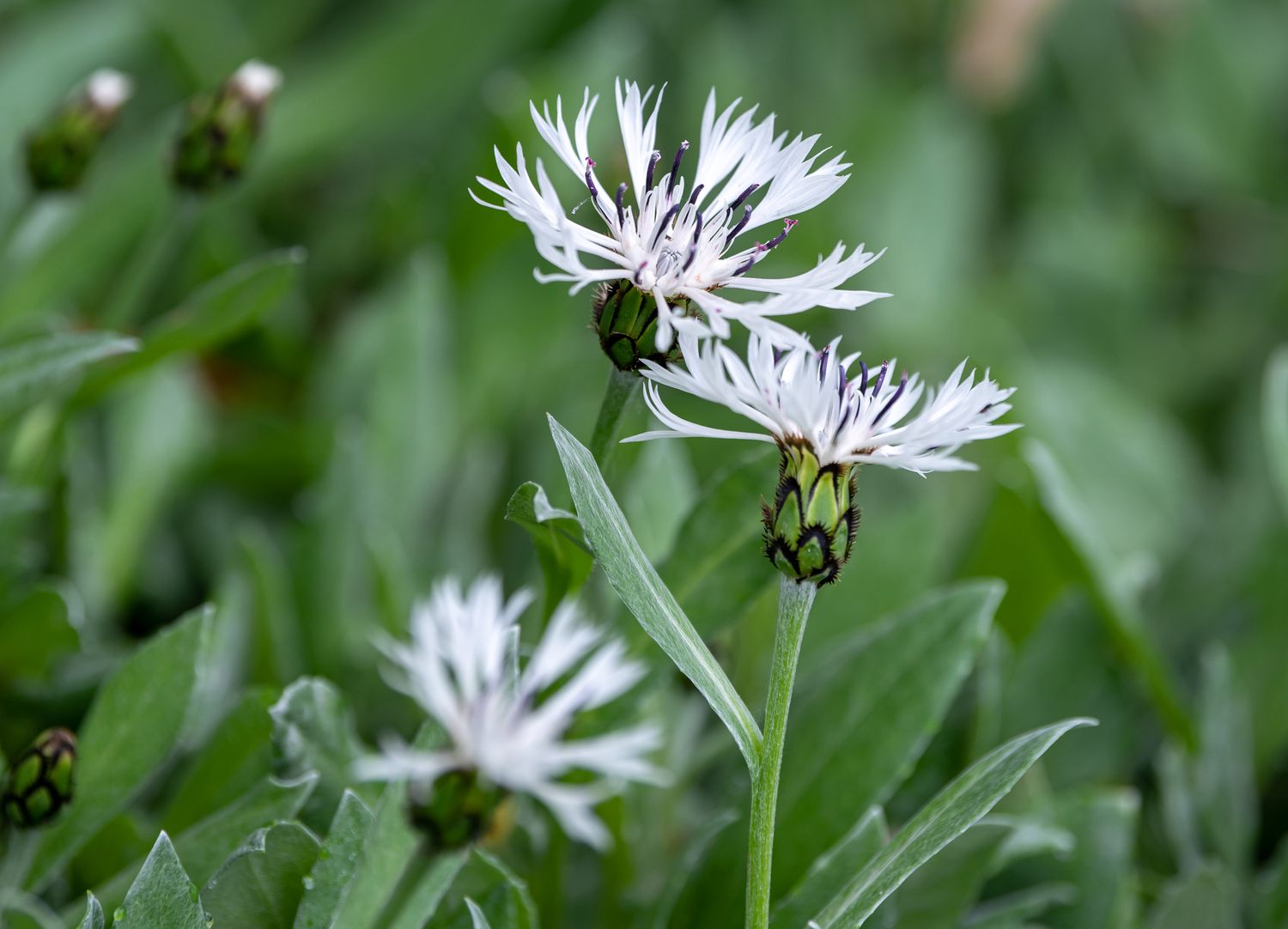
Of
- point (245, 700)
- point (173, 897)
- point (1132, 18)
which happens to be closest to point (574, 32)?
point (1132, 18)

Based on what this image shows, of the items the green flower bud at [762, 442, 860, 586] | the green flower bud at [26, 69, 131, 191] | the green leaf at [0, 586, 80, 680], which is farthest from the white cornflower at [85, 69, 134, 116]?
the green flower bud at [762, 442, 860, 586]

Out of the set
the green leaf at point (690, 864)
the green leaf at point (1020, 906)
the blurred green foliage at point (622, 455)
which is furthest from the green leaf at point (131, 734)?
the green leaf at point (1020, 906)

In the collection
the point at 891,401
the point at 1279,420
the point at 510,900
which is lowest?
the point at 1279,420

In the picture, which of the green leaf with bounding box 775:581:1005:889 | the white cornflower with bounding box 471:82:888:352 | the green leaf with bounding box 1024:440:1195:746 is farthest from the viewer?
the green leaf with bounding box 1024:440:1195:746

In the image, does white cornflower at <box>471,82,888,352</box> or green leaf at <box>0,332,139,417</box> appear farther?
green leaf at <box>0,332,139,417</box>

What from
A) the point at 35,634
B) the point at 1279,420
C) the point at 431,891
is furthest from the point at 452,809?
the point at 1279,420

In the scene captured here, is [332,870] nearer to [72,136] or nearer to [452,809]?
[452,809]

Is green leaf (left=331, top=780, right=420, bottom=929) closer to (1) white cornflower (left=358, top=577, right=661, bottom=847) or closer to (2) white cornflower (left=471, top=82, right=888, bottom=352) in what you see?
(1) white cornflower (left=358, top=577, right=661, bottom=847)
